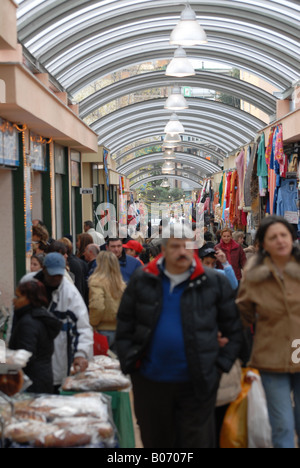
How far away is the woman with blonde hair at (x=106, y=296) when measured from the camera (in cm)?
720

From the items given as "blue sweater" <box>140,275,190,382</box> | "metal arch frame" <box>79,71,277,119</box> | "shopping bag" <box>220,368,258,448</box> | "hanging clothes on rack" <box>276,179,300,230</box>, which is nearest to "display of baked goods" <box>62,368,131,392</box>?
"shopping bag" <box>220,368,258,448</box>

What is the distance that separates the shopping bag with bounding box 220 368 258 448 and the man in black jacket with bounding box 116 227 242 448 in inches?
18.9

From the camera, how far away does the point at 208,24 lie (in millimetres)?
15211

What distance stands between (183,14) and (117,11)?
6.69 feet

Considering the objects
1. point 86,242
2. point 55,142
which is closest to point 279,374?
point 86,242

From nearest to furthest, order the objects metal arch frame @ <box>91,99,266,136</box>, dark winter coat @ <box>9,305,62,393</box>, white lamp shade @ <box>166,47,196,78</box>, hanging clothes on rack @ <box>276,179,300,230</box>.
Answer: dark winter coat @ <box>9,305,62,393</box>
hanging clothes on rack @ <box>276,179,300,230</box>
white lamp shade @ <box>166,47,196,78</box>
metal arch frame @ <box>91,99,266,136</box>

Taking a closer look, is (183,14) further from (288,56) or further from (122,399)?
(122,399)

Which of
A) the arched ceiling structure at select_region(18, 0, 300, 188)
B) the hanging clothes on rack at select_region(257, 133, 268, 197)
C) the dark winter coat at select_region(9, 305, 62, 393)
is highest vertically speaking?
the arched ceiling structure at select_region(18, 0, 300, 188)

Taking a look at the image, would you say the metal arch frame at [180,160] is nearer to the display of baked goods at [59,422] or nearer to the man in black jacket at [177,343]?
the display of baked goods at [59,422]

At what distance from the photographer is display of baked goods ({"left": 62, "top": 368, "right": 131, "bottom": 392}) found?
18.3 feet

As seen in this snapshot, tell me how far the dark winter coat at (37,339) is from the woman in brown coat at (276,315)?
1.46 m

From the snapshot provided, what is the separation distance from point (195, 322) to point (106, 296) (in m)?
3.05

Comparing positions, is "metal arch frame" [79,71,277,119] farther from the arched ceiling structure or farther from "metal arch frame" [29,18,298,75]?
"metal arch frame" [29,18,298,75]

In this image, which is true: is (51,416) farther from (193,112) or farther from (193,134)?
(193,134)
